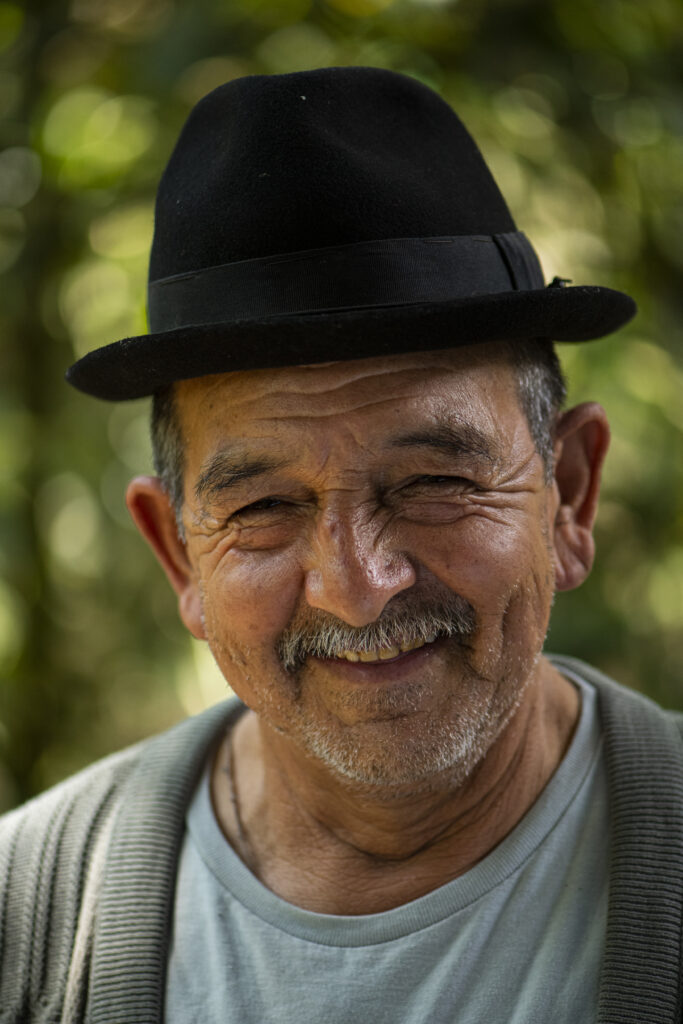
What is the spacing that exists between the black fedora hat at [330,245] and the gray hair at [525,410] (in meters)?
0.06

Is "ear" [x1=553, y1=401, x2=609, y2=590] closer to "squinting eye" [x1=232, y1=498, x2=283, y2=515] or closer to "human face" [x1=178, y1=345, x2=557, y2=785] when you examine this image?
"human face" [x1=178, y1=345, x2=557, y2=785]

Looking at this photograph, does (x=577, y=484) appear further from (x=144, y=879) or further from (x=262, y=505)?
(x=144, y=879)

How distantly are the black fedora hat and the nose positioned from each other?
0.97 ft

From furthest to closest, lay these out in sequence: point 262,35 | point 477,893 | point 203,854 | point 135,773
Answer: point 262,35
point 135,773
point 203,854
point 477,893

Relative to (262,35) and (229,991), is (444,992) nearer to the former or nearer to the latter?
(229,991)

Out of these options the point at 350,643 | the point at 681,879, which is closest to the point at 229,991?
the point at 350,643

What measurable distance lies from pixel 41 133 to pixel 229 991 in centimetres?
286

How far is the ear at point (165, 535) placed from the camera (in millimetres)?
2004

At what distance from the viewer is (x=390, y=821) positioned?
1865 mm

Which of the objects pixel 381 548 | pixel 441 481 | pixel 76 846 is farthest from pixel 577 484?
pixel 76 846

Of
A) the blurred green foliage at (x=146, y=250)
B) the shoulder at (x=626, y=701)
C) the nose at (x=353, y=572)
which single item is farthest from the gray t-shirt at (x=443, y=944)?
the blurred green foliage at (x=146, y=250)

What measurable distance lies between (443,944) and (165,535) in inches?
38.5

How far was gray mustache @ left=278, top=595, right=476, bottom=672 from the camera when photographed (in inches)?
64.1

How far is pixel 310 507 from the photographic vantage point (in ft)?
5.50
